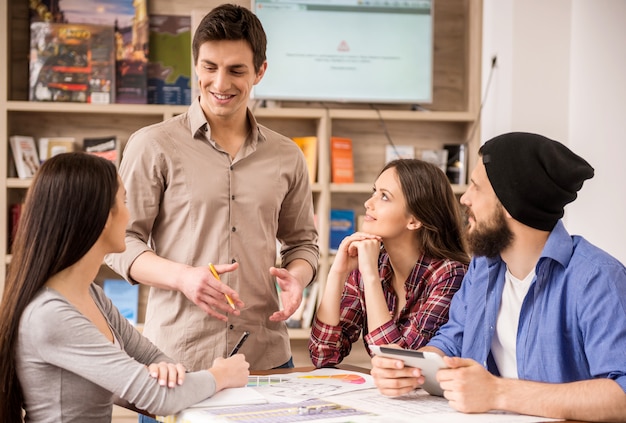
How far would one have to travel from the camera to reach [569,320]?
184 centimetres

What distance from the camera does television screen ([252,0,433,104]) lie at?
14.5 ft

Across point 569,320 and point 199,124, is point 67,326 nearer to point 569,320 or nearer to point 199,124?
point 199,124

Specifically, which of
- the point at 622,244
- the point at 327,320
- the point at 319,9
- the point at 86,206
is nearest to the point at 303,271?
the point at 327,320

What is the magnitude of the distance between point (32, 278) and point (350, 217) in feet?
9.89

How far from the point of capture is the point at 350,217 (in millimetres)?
4594

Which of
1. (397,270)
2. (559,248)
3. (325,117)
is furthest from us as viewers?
(325,117)

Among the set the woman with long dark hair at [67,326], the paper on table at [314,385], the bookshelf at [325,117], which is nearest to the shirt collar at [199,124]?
the woman with long dark hair at [67,326]

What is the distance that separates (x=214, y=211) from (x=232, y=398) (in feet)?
2.34

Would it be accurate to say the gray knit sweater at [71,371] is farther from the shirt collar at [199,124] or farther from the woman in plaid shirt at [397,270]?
the shirt collar at [199,124]

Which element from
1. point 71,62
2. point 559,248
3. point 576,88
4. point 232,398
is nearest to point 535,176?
point 559,248

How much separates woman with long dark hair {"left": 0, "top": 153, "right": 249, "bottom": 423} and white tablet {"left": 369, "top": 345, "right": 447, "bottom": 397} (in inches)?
15.1

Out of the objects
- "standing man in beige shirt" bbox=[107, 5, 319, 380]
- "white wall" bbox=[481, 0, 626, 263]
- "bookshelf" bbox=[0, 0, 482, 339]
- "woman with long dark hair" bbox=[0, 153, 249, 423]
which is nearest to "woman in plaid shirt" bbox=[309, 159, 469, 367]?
"standing man in beige shirt" bbox=[107, 5, 319, 380]

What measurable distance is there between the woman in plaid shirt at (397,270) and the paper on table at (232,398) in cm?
50

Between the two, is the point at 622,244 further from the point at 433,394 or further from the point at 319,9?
the point at 433,394
